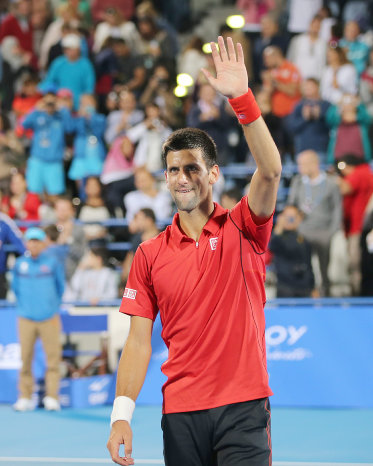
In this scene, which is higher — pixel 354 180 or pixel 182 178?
pixel 354 180

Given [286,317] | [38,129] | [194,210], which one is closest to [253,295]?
[194,210]

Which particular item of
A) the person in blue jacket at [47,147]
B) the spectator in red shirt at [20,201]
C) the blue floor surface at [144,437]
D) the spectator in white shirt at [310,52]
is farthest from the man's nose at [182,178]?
the spectator in white shirt at [310,52]

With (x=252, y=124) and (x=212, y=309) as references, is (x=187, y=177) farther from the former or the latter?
(x=212, y=309)

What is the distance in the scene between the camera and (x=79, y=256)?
506 inches

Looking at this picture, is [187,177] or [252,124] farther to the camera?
[187,177]

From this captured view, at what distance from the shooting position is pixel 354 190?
474 inches

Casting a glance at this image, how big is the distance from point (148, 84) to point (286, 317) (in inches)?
238

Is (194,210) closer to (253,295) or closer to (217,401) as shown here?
(253,295)

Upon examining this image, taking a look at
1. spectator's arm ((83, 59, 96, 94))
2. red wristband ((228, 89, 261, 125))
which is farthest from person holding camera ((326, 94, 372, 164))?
red wristband ((228, 89, 261, 125))

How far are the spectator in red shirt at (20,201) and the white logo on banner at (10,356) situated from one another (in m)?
3.21

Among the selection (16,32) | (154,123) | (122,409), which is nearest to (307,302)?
(154,123)

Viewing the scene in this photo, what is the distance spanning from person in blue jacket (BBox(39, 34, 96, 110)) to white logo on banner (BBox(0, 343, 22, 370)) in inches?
225

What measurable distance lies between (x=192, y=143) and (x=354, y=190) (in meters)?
8.59

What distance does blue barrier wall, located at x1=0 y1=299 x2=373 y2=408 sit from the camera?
10555mm
